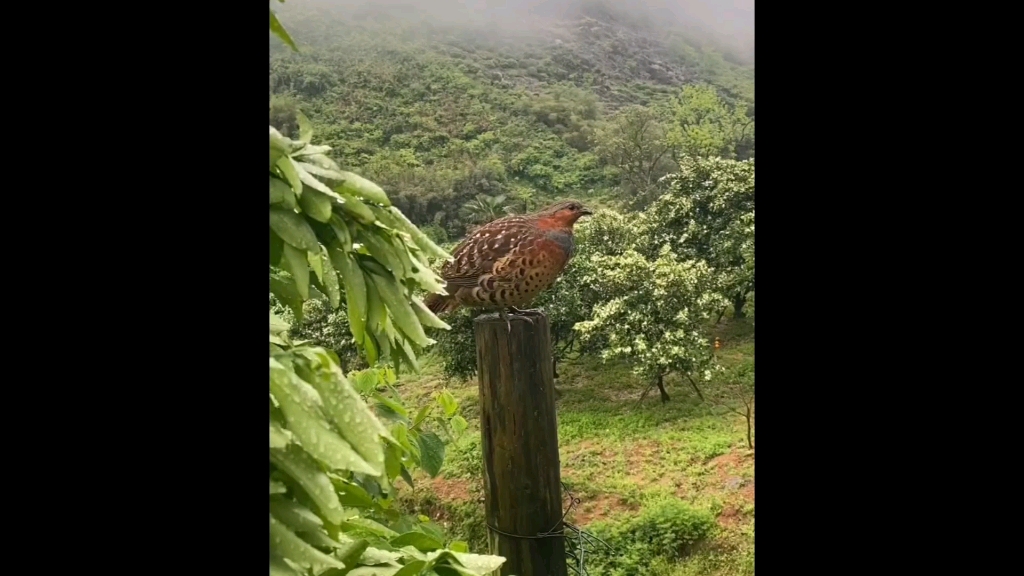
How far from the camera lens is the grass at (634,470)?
3.16 metres

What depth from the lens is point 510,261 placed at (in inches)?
73.7

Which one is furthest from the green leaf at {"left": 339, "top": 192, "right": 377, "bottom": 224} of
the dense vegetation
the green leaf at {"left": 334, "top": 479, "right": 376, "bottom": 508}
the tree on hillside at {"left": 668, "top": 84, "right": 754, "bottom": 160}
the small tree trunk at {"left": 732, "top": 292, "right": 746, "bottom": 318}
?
the tree on hillside at {"left": 668, "top": 84, "right": 754, "bottom": 160}

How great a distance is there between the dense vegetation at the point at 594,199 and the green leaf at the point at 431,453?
20 cm

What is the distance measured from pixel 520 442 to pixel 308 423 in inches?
44.2

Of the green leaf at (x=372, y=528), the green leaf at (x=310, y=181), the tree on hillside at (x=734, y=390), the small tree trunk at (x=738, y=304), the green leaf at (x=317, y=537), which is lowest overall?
the tree on hillside at (x=734, y=390)

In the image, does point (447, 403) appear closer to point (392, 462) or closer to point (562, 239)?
point (392, 462)

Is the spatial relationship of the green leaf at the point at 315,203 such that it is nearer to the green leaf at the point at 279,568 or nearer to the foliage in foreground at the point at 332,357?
the foliage in foreground at the point at 332,357

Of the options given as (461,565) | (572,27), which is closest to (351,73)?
(572,27)

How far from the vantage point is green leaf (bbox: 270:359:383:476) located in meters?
0.43

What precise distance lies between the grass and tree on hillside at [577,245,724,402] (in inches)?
8.9

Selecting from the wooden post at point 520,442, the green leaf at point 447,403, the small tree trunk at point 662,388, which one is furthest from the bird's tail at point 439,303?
the small tree trunk at point 662,388

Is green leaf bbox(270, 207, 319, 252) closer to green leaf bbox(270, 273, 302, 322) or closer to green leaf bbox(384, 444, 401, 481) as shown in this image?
green leaf bbox(270, 273, 302, 322)
